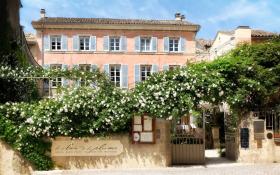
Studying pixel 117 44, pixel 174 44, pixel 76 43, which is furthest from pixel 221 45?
pixel 76 43

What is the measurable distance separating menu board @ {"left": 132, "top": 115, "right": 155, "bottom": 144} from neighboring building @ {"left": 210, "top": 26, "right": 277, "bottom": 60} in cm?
1626

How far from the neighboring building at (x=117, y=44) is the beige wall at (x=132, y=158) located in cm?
2269

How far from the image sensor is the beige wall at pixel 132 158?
17.7 metres

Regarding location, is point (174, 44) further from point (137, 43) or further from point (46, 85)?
point (46, 85)

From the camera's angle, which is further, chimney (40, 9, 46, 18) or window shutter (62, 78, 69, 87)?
chimney (40, 9, 46, 18)

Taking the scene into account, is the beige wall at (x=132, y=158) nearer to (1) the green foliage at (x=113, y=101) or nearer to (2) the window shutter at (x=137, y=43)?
(1) the green foliage at (x=113, y=101)

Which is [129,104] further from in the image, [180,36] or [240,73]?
[180,36]

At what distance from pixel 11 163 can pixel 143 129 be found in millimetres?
4707

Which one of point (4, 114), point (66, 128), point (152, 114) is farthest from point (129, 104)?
point (4, 114)

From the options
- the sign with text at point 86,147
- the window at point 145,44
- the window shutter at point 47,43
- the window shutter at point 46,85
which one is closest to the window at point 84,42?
the window shutter at point 47,43

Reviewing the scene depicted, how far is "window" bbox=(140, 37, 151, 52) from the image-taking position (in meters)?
42.0

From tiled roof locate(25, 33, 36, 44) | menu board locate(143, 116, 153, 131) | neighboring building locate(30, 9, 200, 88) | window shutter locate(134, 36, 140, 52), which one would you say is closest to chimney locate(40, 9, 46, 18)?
neighboring building locate(30, 9, 200, 88)

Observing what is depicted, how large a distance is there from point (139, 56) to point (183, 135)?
75.7ft

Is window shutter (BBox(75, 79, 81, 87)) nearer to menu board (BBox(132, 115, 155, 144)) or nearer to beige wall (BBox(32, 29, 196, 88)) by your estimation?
menu board (BBox(132, 115, 155, 144))
